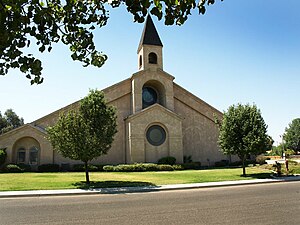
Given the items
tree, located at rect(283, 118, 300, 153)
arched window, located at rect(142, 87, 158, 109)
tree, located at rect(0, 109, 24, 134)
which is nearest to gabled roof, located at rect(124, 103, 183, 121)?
arched window, located at rect(142, 87, 158, 109)

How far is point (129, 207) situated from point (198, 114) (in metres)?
30.8

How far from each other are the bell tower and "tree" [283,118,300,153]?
6258 cm

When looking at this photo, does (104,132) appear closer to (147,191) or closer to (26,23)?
(147,191)

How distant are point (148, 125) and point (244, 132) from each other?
14.7 metres

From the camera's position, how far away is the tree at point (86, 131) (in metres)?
18.5

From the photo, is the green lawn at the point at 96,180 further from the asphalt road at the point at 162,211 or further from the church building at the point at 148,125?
the church building at the point at 148,125

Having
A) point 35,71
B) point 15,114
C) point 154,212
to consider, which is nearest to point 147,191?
point 154,212

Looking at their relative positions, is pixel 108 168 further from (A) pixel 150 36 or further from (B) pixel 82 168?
(A) pixel 150 36

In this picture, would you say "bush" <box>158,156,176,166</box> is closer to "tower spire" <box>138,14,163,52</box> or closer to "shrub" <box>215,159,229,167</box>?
"shrub" <box>215,159,229,167</box>

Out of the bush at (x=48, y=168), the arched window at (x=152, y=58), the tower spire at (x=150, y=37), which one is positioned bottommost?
the bush at (x=48, y=168)

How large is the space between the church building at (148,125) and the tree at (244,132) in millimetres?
6859

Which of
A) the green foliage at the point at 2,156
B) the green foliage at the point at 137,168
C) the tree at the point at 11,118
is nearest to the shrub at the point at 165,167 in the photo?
the green foliage at the point at 137,168

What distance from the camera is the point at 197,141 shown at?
128ft

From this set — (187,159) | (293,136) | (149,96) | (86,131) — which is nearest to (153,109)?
(149,96)
